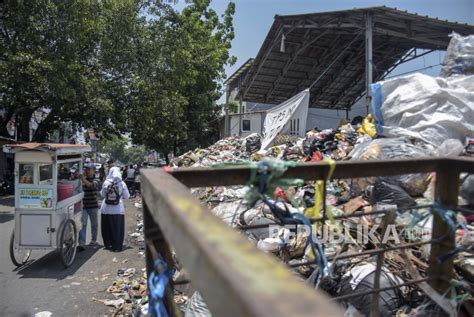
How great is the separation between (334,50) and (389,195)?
1144 cm

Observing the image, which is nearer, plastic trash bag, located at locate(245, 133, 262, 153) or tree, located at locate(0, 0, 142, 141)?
tree, located at locate(0, 0, 142, 141)

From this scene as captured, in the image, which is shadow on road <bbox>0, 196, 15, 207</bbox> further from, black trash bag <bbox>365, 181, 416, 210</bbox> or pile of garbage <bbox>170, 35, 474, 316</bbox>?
black trash bag <bbox>365, 181, 416, 210</bbox>

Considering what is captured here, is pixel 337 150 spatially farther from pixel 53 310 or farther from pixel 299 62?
pixel 299 62

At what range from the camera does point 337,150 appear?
7.28 meters

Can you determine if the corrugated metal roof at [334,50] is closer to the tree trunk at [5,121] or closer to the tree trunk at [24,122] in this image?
the tree trunk at [24,122]

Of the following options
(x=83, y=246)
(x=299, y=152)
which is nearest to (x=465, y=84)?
(x=299, y=152)

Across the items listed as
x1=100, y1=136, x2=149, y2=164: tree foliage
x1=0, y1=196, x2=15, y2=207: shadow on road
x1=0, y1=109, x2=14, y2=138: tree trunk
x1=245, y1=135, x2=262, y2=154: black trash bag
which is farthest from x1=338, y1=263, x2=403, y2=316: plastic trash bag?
x1=100, y1=136, x2=149, y2=164: tree foliage

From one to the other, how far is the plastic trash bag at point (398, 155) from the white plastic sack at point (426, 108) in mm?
418

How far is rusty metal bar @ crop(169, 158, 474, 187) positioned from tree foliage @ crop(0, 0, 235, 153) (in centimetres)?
1261

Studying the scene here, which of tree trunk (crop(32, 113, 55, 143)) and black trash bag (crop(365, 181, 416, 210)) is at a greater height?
tree trunk (crop(32, 113, 55, 143))

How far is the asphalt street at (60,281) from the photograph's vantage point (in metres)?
4.28

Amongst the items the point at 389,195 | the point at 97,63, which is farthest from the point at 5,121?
the point at 389,195

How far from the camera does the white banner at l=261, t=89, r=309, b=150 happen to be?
1159cm

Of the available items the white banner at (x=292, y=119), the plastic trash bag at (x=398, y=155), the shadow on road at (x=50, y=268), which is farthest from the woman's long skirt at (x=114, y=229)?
the white banner at (x=292, y=119)
